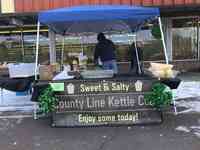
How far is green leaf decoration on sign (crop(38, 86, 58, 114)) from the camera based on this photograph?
32.2 ft

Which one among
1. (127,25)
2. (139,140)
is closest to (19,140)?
(139,140)

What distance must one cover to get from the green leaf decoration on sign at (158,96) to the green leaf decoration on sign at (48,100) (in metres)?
1.74

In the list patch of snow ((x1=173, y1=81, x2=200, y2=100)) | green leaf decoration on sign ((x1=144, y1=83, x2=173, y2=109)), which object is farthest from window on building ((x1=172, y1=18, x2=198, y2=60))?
green leaf decoration on sign ((x1=144, y1=83, x2=173, y2=109))

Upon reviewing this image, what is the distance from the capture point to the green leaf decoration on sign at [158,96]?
982 centimetres

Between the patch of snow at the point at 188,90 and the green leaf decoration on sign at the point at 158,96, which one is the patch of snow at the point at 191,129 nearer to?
the green leaf decoration on sign at the point at 158,96

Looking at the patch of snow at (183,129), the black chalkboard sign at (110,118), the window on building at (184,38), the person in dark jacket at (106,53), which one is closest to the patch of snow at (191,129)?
the patch of snow at (183,129)

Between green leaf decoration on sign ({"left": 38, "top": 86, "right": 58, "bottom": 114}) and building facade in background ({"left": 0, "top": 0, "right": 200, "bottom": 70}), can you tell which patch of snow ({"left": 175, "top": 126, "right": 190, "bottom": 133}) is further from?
building facade in background ({"left": 0, "top": 0, "right": 200, "bottom": 70})

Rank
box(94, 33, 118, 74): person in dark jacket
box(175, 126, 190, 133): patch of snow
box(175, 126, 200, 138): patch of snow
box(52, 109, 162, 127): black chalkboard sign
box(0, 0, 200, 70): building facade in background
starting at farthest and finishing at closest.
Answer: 1. box(0, 0, 200, 70): building facade in background
2. box(94, 33, 118, 74): person in dark jacket
3. box(52, 109, 162, 127): black chalkboard sign
4. box(175, 126, 190, 133): patch of snow
5. box(175, 126, 200, 138): patch of snow

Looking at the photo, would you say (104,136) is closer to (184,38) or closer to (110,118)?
(110,118)

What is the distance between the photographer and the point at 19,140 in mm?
9094

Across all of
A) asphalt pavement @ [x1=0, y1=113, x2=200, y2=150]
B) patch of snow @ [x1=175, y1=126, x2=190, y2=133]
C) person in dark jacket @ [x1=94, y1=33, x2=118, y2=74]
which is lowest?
asphalt pavement @ [x1=0, y1=113, x2=200, y2=150]

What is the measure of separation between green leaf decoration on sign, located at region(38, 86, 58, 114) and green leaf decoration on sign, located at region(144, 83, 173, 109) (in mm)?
1737

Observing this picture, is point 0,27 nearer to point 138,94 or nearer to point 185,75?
point 185,75

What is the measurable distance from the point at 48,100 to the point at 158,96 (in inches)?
80.7
